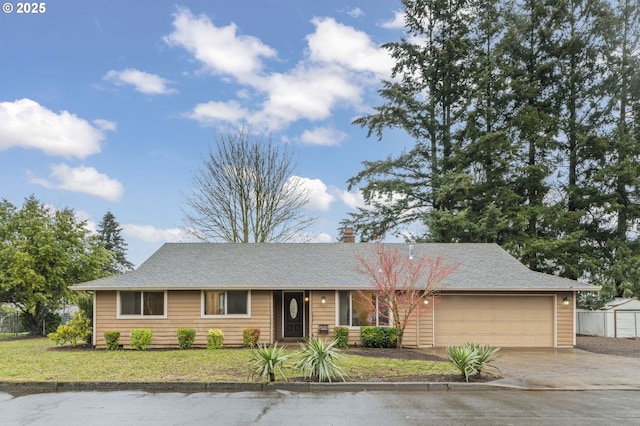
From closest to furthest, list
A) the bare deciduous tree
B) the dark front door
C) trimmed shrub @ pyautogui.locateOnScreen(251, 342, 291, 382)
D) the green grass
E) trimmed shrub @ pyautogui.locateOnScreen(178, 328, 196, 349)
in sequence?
1. trimmed shrub @ pyautogui.locateOnScreen(251, 342, 291, 382)
2. the green grass
3. trimmed shrub @ pyautogui.locateOnScreen(178, 328, 196, 349)
4. the dark front door
5. the bare deciduous tree

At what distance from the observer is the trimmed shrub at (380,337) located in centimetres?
1538

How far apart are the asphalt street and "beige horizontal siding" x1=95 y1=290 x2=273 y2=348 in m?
7.03

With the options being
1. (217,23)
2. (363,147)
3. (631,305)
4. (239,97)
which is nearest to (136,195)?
(239,97)

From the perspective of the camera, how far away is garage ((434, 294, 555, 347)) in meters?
16.2

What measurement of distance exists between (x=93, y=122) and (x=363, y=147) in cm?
1559

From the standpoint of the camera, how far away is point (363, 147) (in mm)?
30062

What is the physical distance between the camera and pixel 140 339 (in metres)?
15.3

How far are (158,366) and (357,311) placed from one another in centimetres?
707

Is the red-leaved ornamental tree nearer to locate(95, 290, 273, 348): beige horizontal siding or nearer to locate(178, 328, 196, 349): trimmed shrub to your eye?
locate(95, 290, 273, 348): beige horizontal siding

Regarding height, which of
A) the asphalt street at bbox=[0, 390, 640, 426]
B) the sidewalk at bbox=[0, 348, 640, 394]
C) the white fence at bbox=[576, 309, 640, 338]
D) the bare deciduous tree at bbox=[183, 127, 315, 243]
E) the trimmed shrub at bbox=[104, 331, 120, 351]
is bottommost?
the white fence at bbox=[576, 309, 640, 338]

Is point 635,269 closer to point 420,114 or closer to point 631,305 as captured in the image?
point 631,305

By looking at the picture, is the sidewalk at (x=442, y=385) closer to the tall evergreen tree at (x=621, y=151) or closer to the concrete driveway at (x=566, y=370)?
the concrete driveway at (x=566, y=370)

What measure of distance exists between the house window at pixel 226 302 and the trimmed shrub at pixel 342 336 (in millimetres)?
3151

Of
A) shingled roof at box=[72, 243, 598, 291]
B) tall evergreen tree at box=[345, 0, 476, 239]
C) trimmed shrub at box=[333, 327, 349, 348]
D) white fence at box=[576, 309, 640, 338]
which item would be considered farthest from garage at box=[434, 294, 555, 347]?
tall evergreen tree at box=[345, 0, 476, 239]
